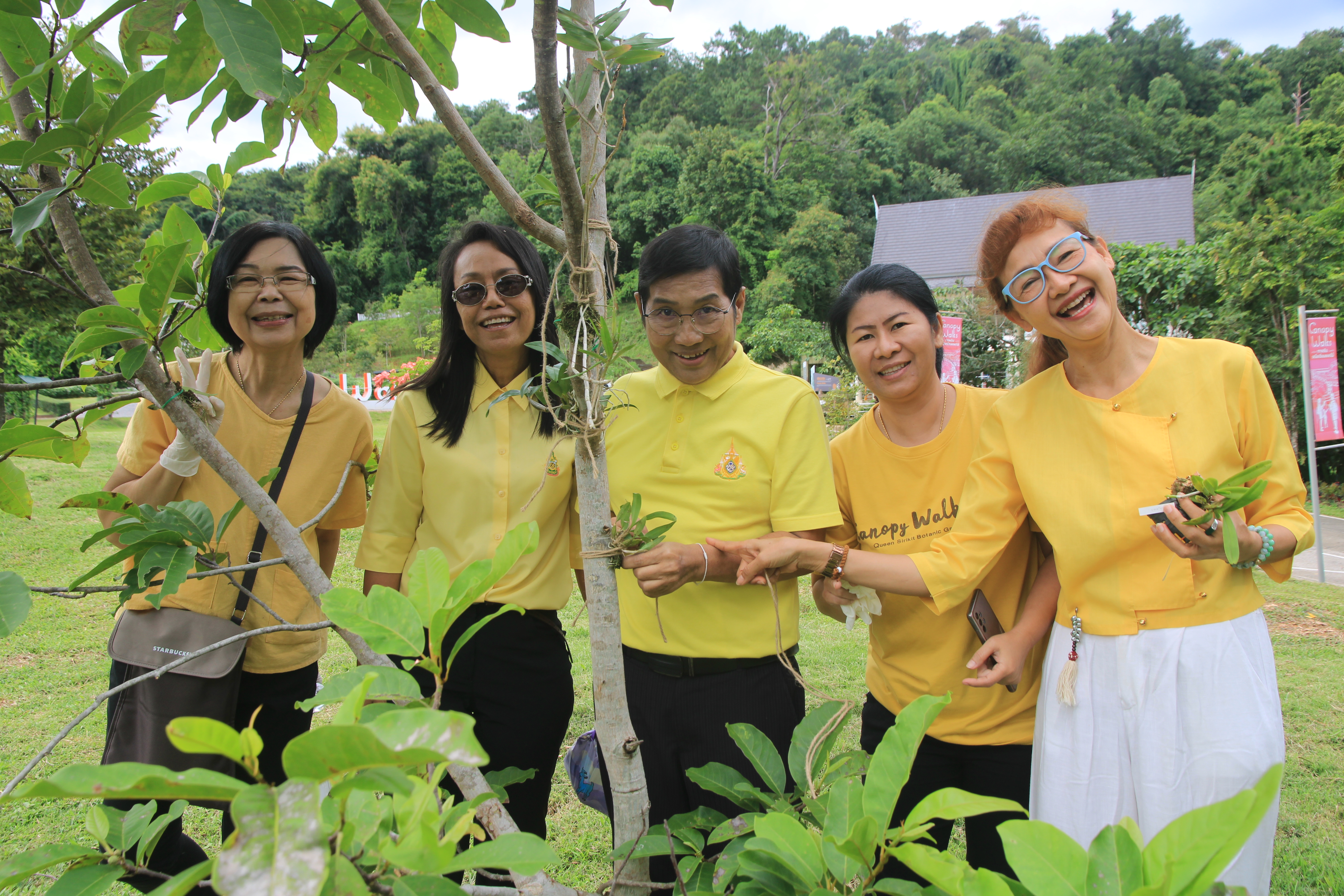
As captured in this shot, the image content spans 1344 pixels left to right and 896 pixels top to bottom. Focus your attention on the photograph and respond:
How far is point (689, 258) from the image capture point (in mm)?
1669

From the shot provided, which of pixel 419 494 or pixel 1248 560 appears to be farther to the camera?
pixel 419 494

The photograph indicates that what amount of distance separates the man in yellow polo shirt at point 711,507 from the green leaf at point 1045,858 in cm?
100

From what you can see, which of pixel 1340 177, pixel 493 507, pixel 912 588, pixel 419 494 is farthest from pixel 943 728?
pixel 1340 177

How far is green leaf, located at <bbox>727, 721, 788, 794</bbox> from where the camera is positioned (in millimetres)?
1072

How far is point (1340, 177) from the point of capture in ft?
34.0

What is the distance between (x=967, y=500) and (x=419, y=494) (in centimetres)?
125

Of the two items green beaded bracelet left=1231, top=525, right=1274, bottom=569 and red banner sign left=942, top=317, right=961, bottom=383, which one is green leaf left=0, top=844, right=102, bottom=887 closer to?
green beaded bracelet left=1231, top=525, right=1274, bottom=569

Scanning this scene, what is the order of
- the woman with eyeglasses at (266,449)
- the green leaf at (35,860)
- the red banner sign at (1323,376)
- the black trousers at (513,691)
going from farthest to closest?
the red banner sign at (1323,376) → the black trousers at (513,691) → the woman with eyeglasses at (266,449) → the green leaf at (35,860)

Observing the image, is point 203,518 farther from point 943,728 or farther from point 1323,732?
point 1323,732

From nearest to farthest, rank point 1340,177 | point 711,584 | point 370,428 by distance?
point 711,584 → point 370,428 → point 1340,177

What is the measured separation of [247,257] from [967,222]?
2856cm

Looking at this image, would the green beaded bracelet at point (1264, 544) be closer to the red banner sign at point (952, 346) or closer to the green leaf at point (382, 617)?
the green leaf at point (382, 617)

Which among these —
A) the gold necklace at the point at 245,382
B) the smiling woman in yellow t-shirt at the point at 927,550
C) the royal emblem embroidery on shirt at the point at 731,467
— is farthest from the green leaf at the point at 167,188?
the smiling woman in yellow t-shirt at the point at 927,550

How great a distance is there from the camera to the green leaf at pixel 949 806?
2.45 feet
